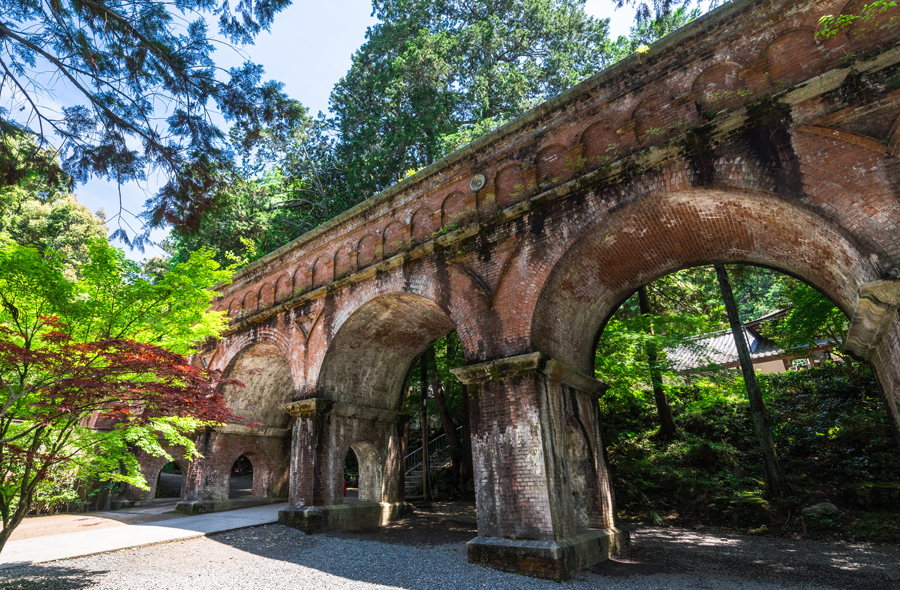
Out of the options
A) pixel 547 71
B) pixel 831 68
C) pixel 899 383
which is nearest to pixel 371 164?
pixel 547 71

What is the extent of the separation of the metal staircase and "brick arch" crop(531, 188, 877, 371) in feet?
31.9

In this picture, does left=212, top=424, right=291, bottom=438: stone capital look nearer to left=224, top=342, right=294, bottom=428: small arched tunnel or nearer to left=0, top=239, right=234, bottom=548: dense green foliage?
left=224, top=342, right=294, bottom=428: small arched tunnel

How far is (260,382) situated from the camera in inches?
556

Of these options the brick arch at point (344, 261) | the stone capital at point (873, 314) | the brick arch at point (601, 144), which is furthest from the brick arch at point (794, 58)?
the brick arch at point (344, 261)

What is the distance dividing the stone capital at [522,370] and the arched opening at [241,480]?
46.4ft

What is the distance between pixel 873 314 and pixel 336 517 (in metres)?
9.79

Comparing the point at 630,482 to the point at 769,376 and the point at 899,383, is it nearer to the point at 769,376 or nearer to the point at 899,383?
the point at 899,383

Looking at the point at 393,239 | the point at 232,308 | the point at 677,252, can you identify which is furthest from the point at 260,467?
the point at 677,252

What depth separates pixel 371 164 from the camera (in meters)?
17.9

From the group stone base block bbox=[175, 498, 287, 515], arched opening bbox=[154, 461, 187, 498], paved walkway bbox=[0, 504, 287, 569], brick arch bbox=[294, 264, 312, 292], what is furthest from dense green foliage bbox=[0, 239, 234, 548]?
arched opening bbox=[154, 461, 187, 498]

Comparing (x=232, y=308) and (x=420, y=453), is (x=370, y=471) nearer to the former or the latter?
(x=232, y=308)

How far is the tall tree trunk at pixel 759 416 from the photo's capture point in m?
10.6

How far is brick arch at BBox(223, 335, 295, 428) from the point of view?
13.2 m

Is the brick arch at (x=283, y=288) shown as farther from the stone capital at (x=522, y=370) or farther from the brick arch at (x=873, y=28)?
the brick arch at (x=873, y=28)
